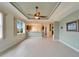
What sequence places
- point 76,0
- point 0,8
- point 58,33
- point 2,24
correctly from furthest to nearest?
1. point 58,33
2. point 2,24
3. point 0,8
4. point 76,0

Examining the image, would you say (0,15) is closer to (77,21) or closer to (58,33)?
(77,21)

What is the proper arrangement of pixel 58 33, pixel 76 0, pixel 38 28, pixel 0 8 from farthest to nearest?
pixel 38 28 < pixel 58 33 < pixel 0 8 < pixel 76 0

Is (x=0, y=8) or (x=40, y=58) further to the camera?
(x=0, y=8)

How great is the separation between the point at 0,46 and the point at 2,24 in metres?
1.14

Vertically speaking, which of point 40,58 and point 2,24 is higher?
point 2,24

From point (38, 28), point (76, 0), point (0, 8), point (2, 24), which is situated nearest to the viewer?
point (76, 0)

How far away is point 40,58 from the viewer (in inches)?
161

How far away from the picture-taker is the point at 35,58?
13.3 ft

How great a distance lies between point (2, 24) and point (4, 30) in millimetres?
362

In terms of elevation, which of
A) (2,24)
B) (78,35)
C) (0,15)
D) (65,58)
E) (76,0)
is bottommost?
(65,58)

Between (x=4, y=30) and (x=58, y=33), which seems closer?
(x=4, y=30)

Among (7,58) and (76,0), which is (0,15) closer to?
(7,58)

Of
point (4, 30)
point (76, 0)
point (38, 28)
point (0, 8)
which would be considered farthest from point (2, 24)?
point (38, 28)

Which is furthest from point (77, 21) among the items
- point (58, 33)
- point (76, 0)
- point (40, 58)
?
point (58, 33)
